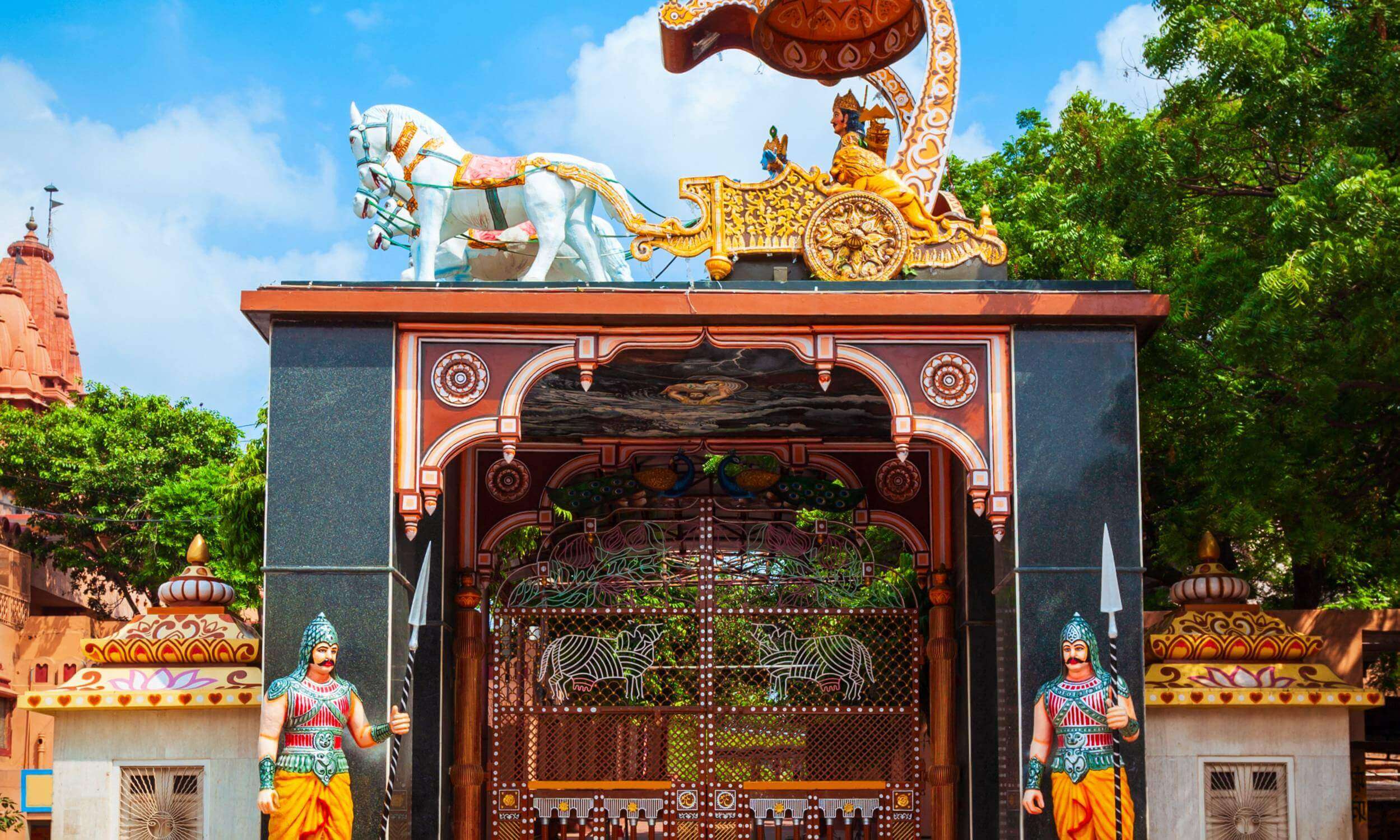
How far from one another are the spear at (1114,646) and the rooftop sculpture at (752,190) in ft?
6.66

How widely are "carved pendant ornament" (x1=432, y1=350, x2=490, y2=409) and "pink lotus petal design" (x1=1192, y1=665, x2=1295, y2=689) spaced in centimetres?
470

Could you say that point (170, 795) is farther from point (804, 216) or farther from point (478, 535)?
point (804, 216)

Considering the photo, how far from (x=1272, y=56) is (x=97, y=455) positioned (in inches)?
970

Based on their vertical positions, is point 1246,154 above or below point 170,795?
above

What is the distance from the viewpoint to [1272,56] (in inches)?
414

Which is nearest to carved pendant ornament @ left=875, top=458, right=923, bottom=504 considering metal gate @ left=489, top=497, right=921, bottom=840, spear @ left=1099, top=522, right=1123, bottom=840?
metal gate @ left=489, top=497, right=921, bottom=840

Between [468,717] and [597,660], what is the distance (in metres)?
1.00

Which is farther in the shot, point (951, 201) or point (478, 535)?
point (478, 535)

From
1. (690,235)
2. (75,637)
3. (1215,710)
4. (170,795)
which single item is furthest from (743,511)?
(75,637)

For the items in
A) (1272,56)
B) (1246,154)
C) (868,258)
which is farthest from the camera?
(1246,154)

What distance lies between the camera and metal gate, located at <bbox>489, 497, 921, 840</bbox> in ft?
37.9

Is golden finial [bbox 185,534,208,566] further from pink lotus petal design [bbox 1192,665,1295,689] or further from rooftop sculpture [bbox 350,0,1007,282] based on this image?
pink lotus petal design [bbox 1192,665,1295,689]

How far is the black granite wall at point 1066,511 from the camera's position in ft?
29.7

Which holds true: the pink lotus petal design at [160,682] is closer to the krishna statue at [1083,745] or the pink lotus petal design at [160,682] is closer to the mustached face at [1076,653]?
the krishna statue at [1083,745]
